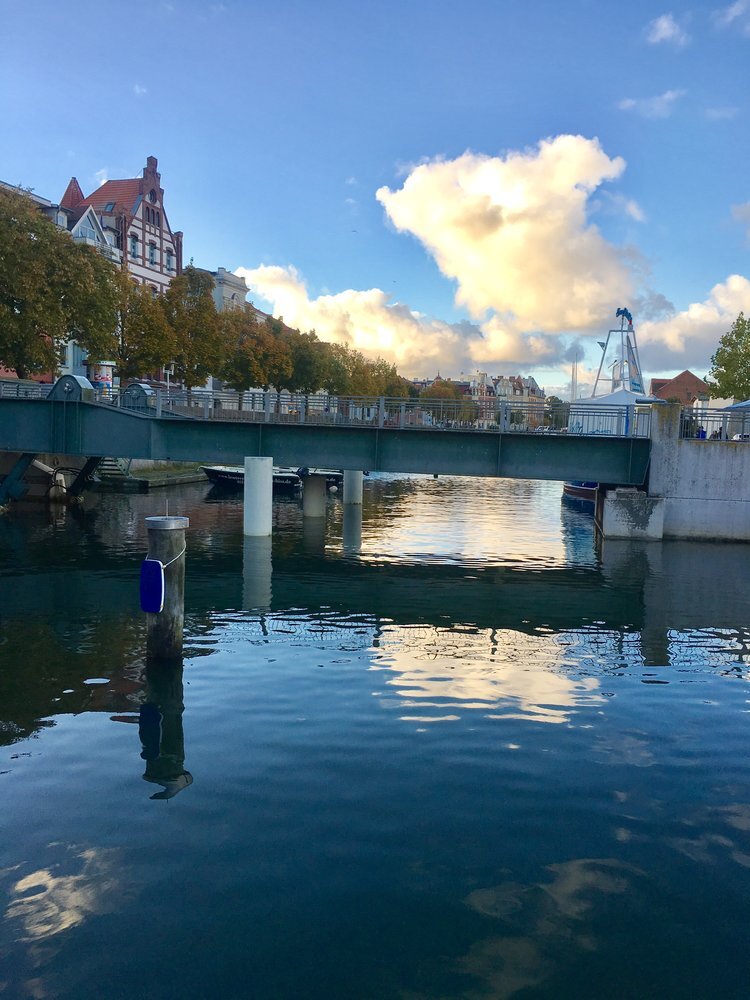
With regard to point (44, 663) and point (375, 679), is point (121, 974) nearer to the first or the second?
point (375, 679)

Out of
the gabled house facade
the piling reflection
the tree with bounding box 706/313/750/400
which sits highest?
the gabled house facade

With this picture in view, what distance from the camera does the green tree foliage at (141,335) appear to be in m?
55.1

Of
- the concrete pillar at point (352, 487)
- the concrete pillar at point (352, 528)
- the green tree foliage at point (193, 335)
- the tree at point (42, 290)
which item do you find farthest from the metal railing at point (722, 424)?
the green tree foliage at point (193, 335)

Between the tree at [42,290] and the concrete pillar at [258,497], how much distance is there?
16.5m

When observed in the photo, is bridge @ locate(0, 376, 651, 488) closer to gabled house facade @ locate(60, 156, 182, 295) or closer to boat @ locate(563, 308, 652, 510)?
boat @ locate(563, 308, 652, 510)

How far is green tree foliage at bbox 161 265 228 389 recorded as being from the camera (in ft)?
195

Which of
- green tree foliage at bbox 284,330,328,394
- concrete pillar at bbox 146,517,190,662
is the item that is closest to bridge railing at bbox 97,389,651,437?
concrete pillar at bbox 146,517,190,662

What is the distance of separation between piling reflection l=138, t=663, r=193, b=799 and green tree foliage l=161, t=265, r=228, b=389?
151ft

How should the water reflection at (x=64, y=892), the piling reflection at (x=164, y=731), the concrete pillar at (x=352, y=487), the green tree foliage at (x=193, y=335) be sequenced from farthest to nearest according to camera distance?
the green tree foliage at (x=193, y=335) → the concrete pillar at (x=352, y=487) → the piling reflection at (x=164, y=731) → the water reflection at (x=64, y=892)

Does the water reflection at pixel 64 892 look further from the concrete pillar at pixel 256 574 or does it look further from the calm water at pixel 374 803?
the concrete pillar at pixel 256 574

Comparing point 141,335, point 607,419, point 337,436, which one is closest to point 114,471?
point 141,335

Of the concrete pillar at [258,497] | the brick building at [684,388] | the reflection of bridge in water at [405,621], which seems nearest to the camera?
the reflection of bridge in water at [405,621]

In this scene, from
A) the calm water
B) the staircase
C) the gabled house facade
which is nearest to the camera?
the calm water

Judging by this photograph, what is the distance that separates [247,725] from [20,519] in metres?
31.7
